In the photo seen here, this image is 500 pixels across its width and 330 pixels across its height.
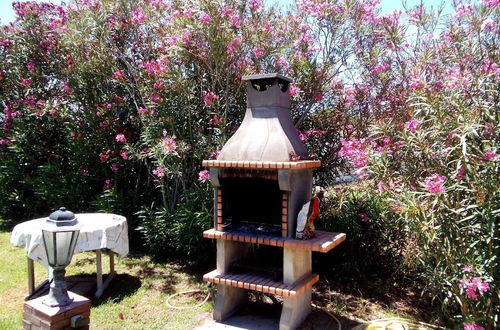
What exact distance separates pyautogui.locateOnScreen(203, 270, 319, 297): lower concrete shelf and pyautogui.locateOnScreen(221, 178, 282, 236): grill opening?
1.44 feet

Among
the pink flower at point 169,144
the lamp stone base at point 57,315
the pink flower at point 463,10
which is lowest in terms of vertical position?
the lamp stone base at point 57,315

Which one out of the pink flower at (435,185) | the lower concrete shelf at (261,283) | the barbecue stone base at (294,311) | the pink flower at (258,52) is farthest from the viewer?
the pink flower at (258,52)

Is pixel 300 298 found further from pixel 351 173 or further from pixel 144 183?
pixel 144 183

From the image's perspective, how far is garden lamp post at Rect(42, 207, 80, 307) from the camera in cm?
264

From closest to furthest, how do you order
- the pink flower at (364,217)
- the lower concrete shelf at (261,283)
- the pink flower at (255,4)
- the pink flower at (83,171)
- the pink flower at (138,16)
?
the lower concrete shelf at (261,283) < the pink flower at (364,217) < the pink flower at (255,4) < the pink flower at (138,16) < the pink flower at (83,171)

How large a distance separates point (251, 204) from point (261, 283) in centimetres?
78

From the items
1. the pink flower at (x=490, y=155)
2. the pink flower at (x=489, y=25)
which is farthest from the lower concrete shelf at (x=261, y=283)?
the pink flower at (x=489, y=25)

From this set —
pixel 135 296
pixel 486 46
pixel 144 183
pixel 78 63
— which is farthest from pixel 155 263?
pixel 486 46

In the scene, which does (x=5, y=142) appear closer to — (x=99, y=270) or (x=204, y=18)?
(x=99, y=270)

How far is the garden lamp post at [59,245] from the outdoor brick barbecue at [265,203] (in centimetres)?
128

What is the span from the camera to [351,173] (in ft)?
16.4

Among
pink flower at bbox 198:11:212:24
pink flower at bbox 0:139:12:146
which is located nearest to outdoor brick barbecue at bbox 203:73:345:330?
pink flower at bbox 198:11:212:24

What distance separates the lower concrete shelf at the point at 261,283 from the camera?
126 inches

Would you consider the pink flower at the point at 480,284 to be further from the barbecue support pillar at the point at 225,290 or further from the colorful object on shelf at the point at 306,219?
the barbecue support pillar at the point at 225,290
